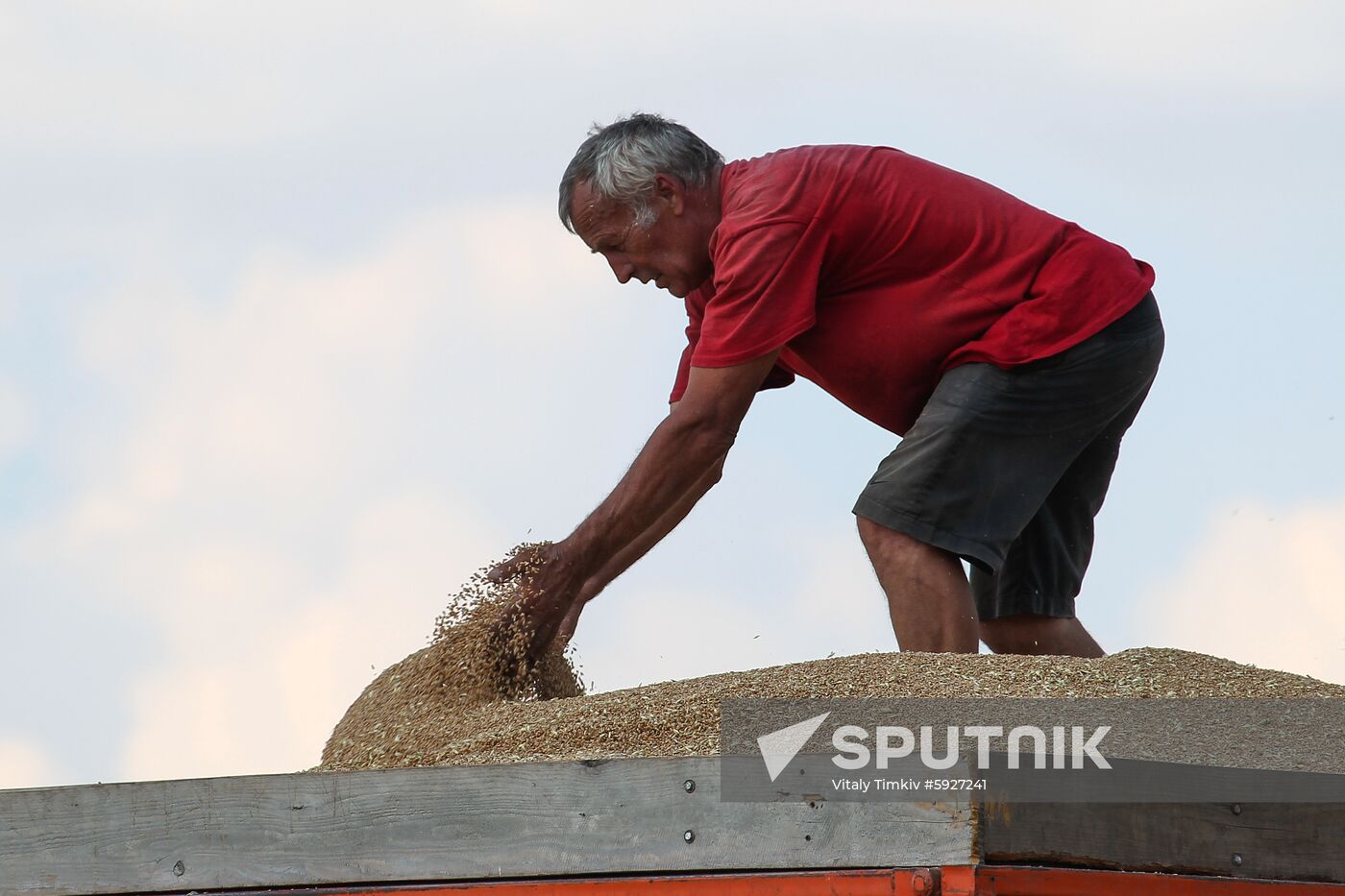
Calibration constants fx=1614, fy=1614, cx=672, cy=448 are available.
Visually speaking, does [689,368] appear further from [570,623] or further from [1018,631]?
[1018,631]

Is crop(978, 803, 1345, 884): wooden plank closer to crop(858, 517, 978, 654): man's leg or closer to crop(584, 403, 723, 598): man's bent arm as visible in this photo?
crop(858, 517, 978, 654): man's leg

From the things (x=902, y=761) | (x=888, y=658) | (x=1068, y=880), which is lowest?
(x=1068, y=880)

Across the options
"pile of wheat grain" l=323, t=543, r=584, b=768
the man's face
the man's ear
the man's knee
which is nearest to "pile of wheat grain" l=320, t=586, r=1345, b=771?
"pile of wheat grain" l=323, t=543, r=584, b=768

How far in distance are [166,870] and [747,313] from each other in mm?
1791

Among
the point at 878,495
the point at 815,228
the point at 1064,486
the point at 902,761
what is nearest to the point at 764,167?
the point at 815,228

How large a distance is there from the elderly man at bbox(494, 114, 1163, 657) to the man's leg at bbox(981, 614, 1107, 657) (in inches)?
20.9

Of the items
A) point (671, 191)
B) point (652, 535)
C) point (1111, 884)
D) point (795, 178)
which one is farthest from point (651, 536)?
point (1111, 884)

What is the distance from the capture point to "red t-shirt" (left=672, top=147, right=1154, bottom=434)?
3754 millimetres

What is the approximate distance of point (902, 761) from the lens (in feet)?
7.26

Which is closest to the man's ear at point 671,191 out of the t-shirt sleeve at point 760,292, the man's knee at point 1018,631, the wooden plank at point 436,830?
the t-shirt sleeve at point 760,292

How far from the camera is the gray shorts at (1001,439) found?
3777 millimetres

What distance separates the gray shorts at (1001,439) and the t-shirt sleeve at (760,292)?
0.41 meters

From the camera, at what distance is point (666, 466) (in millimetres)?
3723

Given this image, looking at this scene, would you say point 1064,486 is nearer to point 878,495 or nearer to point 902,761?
point 878,495
